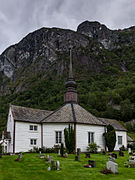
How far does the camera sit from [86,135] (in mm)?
29578

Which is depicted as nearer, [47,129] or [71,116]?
[47,129]

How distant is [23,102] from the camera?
336ft

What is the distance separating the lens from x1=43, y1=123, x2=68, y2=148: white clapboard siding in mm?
29300

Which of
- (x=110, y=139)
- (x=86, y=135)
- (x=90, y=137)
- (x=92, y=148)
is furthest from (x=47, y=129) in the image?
(x=110, y=139)

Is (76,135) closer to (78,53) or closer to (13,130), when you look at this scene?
(13,130)

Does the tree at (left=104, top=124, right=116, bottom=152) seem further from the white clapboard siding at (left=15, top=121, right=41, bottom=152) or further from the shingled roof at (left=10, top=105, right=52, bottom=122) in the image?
the shingled roof at (left=10, top=105, right=52, bottom=122)

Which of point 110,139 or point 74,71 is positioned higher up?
point 74,71

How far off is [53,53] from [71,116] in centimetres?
10288

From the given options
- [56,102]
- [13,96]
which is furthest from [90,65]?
[13,96]

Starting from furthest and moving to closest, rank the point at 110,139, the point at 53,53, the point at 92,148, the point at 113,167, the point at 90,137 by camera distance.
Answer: the point at 53,53
the point at 110,139
the point at 90,137
the point at 92,148
the point at 113,167

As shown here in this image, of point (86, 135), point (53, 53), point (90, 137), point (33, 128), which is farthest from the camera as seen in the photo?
point (53, 53)

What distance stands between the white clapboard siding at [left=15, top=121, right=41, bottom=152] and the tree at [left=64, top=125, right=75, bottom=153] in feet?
16.8

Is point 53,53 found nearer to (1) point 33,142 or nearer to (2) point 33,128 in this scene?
(2) point 33,128

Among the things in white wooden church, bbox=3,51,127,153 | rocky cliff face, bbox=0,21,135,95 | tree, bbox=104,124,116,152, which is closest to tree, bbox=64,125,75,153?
white wooden church, bbox=3,51,127,153
